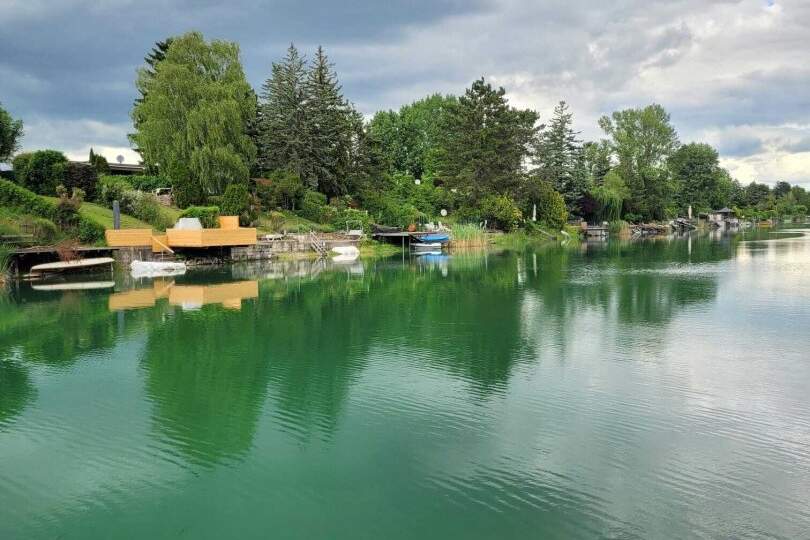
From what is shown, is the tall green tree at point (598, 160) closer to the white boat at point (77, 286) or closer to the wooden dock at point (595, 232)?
the wooden dock at point (595, 232)

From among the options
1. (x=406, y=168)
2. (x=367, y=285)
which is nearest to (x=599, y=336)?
(x=367, y=285)

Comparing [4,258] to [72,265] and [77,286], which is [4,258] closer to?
[72,265]

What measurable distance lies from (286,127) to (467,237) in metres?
17.2

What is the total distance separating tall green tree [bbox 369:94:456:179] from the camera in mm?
67812

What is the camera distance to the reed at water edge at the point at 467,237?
49.6m

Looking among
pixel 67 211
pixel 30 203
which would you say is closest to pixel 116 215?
pixel 67 211

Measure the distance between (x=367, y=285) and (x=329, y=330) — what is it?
10118mm

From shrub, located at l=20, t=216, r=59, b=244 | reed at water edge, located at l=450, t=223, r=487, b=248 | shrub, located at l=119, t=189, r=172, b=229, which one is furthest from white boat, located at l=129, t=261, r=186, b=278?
reed at water edge, located at l=450, t=223, r=487, b=248

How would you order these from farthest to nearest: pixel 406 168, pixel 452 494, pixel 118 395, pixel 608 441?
pixel 406 168, pixel 118 395, pixel 608 441, pixel 452 494

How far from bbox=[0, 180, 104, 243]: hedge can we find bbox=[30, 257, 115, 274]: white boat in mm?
2290

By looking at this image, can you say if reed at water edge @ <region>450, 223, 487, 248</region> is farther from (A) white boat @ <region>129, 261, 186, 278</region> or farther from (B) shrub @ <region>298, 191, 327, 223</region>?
(A) white boat @ <region>129, 261, 186, 278</region>

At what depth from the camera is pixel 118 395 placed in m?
10.9

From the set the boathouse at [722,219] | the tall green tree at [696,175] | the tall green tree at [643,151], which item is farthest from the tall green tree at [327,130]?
the boathouse at [722,219]

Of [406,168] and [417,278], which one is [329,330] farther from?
[406,168]
